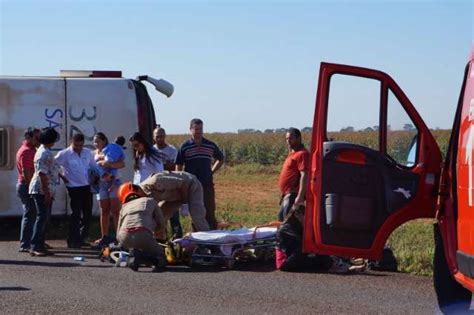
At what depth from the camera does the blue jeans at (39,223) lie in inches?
460

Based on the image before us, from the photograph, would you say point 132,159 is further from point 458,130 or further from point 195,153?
point 458,130

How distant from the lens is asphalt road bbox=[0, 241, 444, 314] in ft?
27.0

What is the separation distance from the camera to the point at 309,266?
Answer: 401 inches

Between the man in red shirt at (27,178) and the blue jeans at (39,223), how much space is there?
381 millimetres

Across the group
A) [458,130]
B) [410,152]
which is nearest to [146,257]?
[410,152]

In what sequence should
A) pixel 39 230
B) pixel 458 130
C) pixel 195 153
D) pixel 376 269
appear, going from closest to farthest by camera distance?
pixel 458 130, pixel 376 269, pixel 39 230, pixel 195 153

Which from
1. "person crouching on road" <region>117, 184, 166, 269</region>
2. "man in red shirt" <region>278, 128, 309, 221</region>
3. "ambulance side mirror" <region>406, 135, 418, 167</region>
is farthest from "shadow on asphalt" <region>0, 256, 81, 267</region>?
"ambulance side mirror" <region>406, 135, 418, 167</region>

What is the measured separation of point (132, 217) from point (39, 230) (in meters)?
1.68

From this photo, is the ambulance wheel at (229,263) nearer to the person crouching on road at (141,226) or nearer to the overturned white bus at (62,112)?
the person crouching on road at (141,226)

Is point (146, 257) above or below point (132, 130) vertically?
below

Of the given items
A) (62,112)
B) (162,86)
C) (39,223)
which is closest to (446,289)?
(39,223)

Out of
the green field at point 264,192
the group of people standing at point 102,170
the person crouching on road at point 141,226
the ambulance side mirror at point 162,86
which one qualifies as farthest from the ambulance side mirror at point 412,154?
the ambulance side mirror at point 162,86

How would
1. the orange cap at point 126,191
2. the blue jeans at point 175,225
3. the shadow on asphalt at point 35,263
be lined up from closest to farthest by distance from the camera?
1. the shadow on asphalt at point 35,263
2. the orange cap at point 126,191
3. the blue jeans at point 175,225

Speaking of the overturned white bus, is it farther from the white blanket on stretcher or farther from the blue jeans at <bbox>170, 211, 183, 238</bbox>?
the white blanket on stretcher
